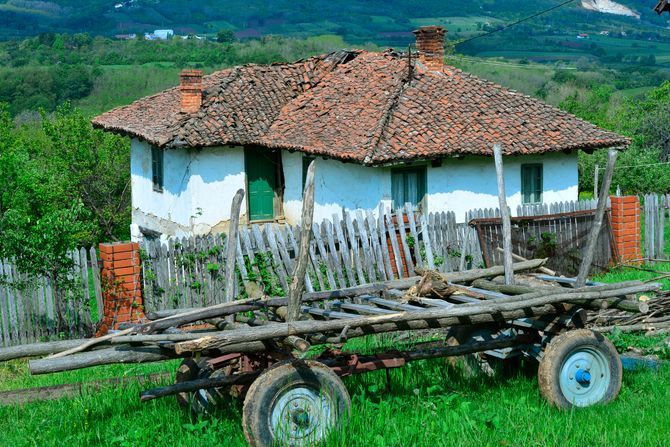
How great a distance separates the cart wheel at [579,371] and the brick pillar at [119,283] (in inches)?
270

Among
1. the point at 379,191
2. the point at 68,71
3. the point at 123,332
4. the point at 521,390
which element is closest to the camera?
the point at 123,332

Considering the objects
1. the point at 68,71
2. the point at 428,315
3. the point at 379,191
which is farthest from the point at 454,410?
the point at 68,71

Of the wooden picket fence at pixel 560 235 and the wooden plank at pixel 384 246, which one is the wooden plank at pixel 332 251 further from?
the wooden picket fence at pixel 560 235

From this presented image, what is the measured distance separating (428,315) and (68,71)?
79198 mm

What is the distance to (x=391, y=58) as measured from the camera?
22906 millimetres

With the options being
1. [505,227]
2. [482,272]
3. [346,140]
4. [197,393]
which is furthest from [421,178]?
[197,393]

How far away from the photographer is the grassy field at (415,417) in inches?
245

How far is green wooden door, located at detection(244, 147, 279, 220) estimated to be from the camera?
21.7 m

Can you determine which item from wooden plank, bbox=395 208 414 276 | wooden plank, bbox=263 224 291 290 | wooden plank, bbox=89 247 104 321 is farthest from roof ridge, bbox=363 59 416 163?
wooden plank, bbox=89 247 104 321

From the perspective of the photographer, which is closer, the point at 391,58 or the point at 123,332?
the point at 123,332

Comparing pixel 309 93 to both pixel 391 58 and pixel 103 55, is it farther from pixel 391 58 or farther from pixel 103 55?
pixel 103 55

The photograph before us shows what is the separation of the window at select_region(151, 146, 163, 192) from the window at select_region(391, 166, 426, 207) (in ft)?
24.0

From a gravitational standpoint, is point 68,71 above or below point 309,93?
above

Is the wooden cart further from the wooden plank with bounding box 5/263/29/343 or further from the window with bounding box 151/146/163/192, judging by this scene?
the window with bounding box 151/146/163/192
